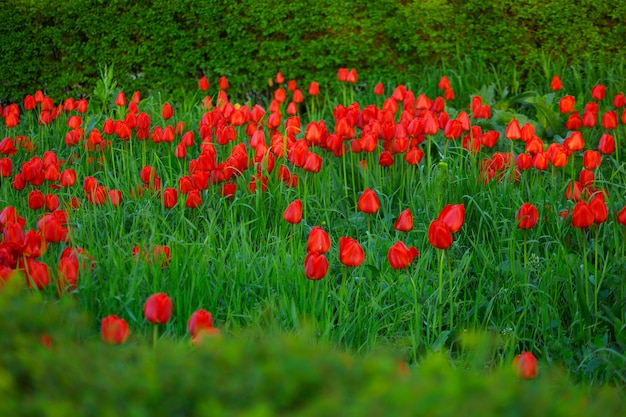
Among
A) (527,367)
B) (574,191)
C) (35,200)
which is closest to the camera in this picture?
(527,367)

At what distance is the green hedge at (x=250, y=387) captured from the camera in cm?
118

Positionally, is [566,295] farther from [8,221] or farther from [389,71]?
[389,71]

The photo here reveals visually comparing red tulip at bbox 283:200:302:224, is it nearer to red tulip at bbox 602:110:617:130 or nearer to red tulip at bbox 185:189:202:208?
red tulip at bbox 185:189:202:208

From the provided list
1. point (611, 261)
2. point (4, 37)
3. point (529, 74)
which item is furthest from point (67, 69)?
point (611, 261)

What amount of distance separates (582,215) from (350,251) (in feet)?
3.03

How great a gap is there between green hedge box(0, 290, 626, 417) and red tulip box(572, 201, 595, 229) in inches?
68.5

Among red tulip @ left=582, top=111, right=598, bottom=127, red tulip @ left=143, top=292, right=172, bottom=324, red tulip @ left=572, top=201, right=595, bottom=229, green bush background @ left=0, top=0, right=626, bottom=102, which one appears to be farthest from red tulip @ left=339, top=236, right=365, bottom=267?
green bush background @ left=0, top=0, right=626, bottom=102

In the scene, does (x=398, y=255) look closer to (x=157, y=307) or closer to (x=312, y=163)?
(x=157, y=307)

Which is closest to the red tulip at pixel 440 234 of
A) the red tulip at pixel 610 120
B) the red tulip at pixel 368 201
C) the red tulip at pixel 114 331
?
the red tulip at pixel 368 201

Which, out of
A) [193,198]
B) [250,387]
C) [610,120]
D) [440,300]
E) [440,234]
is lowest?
[440,300]

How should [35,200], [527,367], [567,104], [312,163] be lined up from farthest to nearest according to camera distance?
[567,104] < [312,163] < [35,200] < [527,367]

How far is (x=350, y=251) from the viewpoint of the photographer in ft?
9.02

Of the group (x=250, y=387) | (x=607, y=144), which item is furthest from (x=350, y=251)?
(x=607, y=144)

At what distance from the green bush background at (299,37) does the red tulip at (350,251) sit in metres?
3.69
